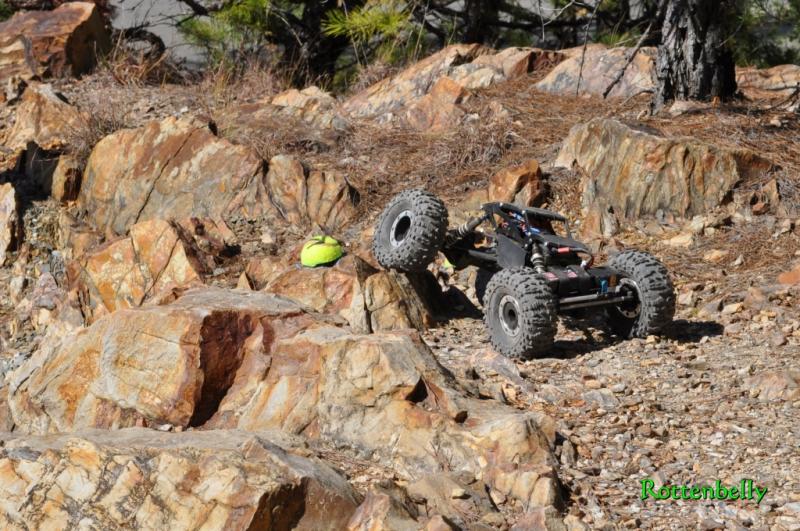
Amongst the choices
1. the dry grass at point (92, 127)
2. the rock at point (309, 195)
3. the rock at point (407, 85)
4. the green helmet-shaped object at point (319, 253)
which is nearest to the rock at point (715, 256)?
the green helmet-shaped object at point (319, 253)

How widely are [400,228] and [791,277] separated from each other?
9.75 ft

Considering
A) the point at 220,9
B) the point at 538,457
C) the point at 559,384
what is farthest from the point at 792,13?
the point at 538,457

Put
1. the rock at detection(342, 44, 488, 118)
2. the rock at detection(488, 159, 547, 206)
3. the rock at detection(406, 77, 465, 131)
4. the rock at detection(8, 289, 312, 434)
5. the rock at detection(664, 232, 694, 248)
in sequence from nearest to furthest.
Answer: the rock at detection(8, 289, 312, 434), the rock at detection(664, 232, 694, 248), the rock at detection(488, 159, 547, 206), the rock at detection(406, 77, 465, 131), the rock at detection(342, 44, 488, 118)

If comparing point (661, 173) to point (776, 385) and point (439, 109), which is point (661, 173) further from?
point (776, 385)

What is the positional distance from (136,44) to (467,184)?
680cm

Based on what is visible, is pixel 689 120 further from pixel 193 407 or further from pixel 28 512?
pixel 28 512

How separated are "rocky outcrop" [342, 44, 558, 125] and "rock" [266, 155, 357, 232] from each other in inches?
72.9

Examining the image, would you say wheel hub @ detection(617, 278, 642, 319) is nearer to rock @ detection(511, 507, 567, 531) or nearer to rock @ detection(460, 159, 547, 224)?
rock @ detection(460, 159, 547, 224)

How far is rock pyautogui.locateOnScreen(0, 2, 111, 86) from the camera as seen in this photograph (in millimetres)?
13242

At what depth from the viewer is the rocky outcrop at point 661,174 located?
924 cm

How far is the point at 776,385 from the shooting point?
6.03 meters

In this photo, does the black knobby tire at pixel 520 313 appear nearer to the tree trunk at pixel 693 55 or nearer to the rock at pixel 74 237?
the tree trunk at pixel 693 55

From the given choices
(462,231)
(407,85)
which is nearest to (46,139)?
(407,85)

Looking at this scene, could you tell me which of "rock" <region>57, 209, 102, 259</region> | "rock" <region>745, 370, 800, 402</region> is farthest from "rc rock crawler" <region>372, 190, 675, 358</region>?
"rock" <region>57, 209, 102, 259</region>
